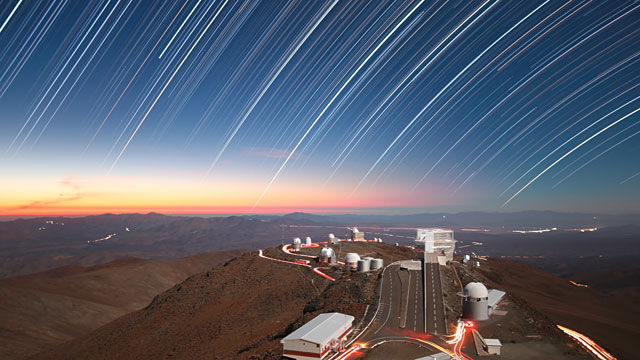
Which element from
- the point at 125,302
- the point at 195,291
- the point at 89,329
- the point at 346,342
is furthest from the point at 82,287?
the point at 346,342

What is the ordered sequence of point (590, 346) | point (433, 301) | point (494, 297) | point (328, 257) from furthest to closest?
point (328, 257)
point (494, 297)
point (590, 346)
point (433, 301)

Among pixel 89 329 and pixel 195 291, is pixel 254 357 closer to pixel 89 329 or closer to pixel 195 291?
→ pixel 195 291

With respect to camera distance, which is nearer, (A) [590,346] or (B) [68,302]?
(A) [590,346]

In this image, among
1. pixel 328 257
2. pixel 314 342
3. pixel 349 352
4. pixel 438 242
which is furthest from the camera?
pixel 438 242

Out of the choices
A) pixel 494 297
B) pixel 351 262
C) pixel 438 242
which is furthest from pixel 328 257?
pixel 494 297

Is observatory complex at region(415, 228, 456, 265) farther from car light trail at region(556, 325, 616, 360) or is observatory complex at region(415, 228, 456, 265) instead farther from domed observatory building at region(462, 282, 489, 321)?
domed observatory building at region(462, 282, 489, 321)

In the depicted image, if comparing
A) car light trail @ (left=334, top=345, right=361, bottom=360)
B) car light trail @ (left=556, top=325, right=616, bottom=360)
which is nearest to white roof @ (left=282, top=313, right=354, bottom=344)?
car light trail @ (left=334, top=345, right=361, bottom=360)

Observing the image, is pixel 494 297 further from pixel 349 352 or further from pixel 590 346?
pixel 349 352
